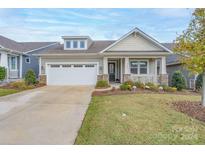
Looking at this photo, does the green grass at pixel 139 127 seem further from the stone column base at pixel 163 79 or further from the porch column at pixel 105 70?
the porch column at pixel 105 70

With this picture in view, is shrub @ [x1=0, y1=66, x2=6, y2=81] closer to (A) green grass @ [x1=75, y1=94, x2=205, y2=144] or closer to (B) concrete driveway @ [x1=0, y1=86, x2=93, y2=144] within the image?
(B) concrete driveway @ [x1=0, y1=86, x2=93, y2=144]

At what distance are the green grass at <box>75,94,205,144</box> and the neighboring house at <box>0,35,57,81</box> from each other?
15.3m

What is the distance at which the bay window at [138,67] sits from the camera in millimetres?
22484

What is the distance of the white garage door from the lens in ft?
72.1

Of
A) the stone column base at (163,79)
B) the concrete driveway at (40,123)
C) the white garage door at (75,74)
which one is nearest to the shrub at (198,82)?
the stone column base at (163,79)

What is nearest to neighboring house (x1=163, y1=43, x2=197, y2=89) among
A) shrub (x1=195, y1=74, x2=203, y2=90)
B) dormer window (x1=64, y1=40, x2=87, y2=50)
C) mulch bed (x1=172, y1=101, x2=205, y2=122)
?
shrub (x1=195, y1=74, x2=203, y2=90)

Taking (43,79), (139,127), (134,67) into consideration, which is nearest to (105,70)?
(134,67)

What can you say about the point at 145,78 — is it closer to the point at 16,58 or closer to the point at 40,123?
the point at 16,58

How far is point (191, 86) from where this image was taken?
21.3 m

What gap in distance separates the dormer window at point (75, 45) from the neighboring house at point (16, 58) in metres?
5.11

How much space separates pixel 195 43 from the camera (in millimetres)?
10016

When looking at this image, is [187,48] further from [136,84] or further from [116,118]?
[136,84]

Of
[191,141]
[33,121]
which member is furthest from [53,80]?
[191,141]

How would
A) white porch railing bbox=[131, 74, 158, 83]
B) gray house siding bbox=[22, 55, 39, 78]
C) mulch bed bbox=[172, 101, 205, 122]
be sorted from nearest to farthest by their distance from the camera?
1. mulch bed bbox=[172, 101, 205, 122]
2. white porch railing bbox=[131, 74, 158, 83]
3. gray house siding bbox=[22, 55, 39, 78]
